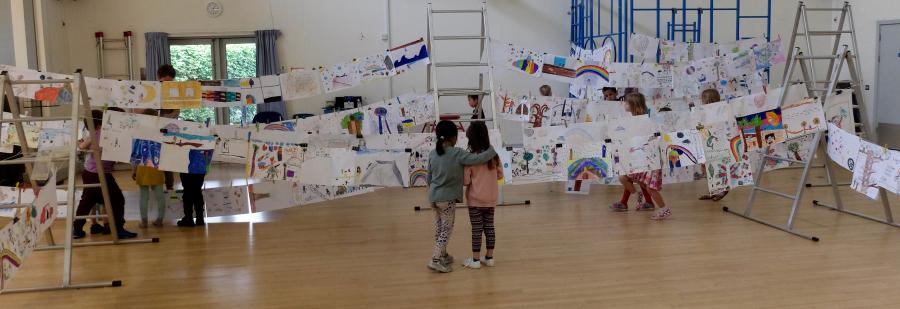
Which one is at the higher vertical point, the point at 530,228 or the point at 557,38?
the point at 557,38

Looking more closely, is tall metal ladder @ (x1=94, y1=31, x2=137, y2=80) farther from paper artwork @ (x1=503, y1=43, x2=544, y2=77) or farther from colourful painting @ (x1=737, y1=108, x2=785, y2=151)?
colourful painting @ (x1=737, y1=108, x2=785, y2=151)

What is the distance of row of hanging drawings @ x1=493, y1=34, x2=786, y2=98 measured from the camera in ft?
23.1

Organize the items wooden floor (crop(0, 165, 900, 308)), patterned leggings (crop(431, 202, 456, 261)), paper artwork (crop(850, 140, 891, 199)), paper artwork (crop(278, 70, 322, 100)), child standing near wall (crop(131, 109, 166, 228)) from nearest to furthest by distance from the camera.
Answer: wooden floor (crop(0, 165, 900, 308))
patterned leggings (crop(431, 202, 456, 261))
paper artwork (crop(850, 140, 891, 199))
child standing near wall (crop(131, 109, 166, 228))
paper artwork (crop(278, 70, 322, 100))

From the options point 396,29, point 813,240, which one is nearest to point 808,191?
point 813,240

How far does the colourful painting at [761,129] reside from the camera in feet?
19.5

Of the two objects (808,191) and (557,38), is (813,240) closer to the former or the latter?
(808,191)

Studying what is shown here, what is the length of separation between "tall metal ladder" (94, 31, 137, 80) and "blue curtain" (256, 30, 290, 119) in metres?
1.92

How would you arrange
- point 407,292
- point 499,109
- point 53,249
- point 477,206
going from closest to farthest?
1. point 407,292
2. point 477,206
3. point 53,249
4. point 499,109

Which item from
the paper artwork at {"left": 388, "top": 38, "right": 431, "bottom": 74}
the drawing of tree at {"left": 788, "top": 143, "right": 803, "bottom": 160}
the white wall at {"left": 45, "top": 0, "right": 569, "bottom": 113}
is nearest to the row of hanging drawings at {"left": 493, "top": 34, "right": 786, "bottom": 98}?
the paper artwork at {"left": 388, "top": 38, "right": 431, "bottom": 74}

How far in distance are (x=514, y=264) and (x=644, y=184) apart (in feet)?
7.04

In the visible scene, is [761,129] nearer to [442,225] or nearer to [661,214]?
[661,214]

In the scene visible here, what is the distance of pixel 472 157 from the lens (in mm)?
4656

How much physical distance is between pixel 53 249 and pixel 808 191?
7.13 metres

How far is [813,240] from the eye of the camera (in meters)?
5.56
